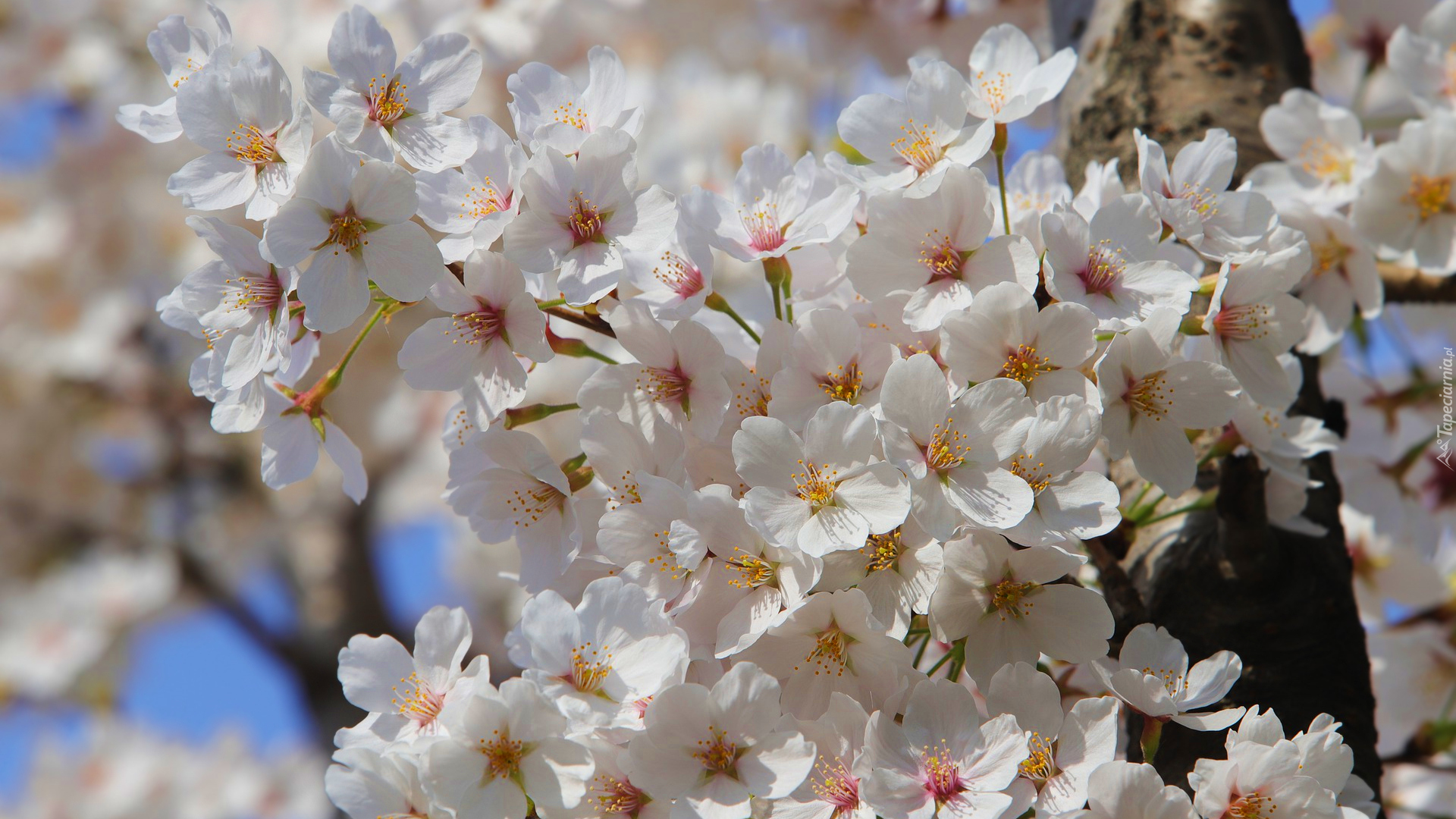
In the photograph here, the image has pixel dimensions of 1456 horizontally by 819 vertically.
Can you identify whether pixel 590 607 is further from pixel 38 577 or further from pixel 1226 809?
pixel 38 577

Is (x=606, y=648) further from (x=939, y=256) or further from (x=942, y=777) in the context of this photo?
(x=939, y=256)

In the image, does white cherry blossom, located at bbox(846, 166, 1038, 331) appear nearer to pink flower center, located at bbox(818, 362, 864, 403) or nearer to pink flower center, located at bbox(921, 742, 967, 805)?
pink flower center, located at bbox(818, 362, 864, 403)

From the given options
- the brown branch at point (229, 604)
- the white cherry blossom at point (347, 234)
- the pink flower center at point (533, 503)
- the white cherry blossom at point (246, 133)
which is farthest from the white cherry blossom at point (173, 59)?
the brown branch at point (229, 604)

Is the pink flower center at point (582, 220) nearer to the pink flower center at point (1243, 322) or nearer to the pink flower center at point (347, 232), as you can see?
the pink flower center at point (347, 232)

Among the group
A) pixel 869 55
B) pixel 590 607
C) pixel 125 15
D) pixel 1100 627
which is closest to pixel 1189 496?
pixel 1100 627

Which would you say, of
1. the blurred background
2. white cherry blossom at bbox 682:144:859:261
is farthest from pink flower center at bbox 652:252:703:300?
the blurred background
